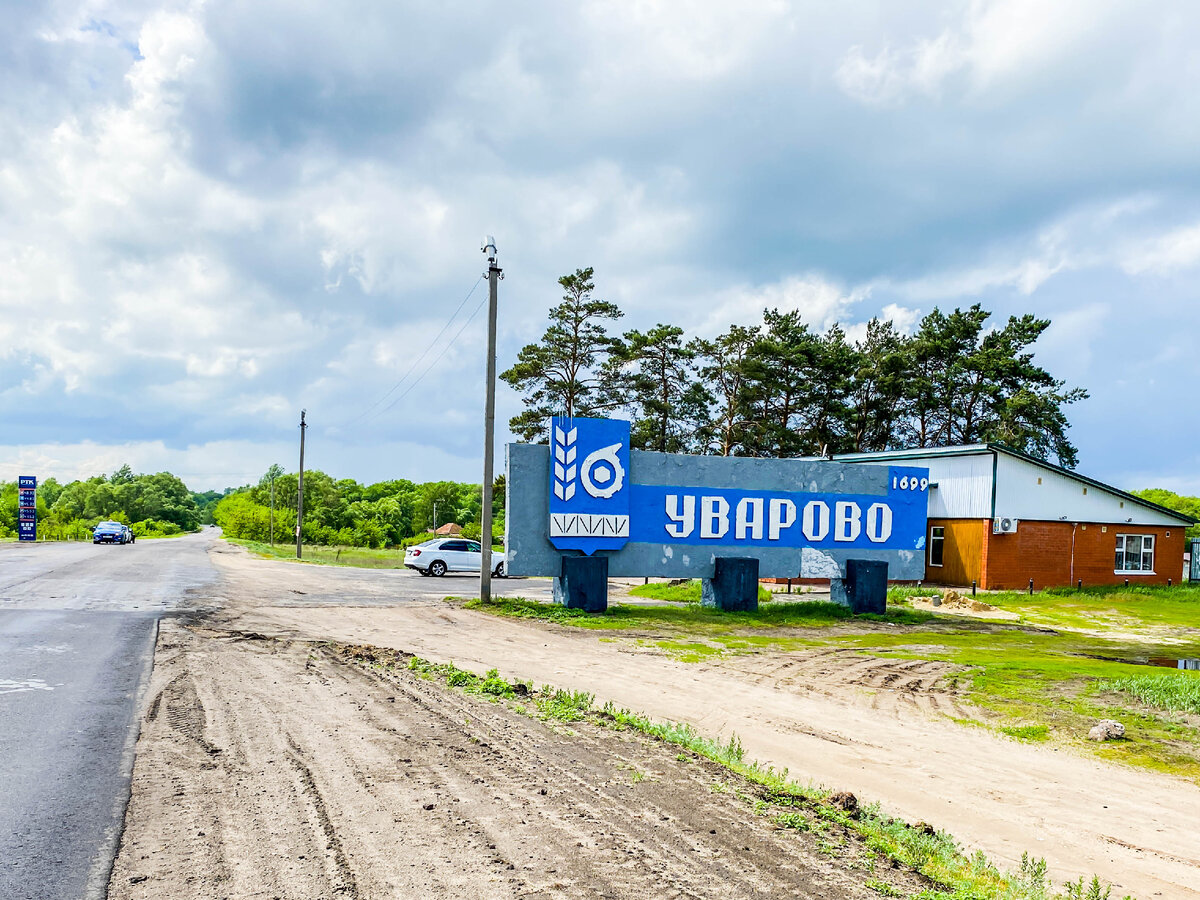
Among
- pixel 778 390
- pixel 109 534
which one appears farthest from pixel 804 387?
pixel 109 534

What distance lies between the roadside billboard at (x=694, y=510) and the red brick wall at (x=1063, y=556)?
10.2 m

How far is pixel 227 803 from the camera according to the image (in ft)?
17.7

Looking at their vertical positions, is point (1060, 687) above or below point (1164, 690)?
below

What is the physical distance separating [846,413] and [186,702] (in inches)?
1803

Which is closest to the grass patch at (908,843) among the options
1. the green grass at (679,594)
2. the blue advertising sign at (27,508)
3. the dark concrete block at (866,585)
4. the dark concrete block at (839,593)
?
the dark concrete block at (866,585)

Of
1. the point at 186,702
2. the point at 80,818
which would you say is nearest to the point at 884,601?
the point at 186,702

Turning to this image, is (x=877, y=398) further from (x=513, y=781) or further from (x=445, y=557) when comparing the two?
(x=513, y=781)

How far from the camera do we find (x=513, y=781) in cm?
594

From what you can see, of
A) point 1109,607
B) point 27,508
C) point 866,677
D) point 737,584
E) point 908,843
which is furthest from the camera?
point 27,508

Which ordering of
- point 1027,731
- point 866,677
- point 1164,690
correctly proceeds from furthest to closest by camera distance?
1. point 866,677
2. point 1164,690
3. point 1027,731

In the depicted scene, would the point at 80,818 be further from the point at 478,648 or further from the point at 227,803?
the point at 478,648

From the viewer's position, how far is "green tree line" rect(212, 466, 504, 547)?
299ft

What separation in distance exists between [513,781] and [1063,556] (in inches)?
1277

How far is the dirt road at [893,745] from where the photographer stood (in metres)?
5.60
